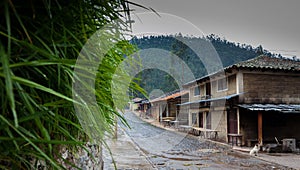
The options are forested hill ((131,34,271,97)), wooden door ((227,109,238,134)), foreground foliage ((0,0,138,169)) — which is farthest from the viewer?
forested hill ((131,34,271,97))

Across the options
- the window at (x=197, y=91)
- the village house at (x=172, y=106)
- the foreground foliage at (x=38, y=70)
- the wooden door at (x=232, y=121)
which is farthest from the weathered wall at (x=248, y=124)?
the foreground foliage at (x=38, y=70)

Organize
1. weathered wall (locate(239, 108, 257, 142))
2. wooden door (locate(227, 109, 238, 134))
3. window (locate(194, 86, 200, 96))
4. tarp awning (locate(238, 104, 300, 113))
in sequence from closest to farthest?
tarp awning (locate(238, 104, 300, 113))
weathered wall (locate(239, 108, 257, 142))
wooden door (locate(227, 109, 238, 134))
window (locate(194, 86, 200, 96))

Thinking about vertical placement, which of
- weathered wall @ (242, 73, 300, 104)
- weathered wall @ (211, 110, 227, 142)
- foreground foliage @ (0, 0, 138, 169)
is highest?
weathered wall @ (242, 73, 300, 104)

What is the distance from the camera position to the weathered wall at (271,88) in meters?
14.7

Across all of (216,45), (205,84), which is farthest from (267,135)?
(216,45)

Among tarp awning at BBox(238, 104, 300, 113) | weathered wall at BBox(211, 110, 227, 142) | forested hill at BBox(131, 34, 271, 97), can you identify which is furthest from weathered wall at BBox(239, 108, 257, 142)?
forested hill at BBox(131, 34, 271, 97)

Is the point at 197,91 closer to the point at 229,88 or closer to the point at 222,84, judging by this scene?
the point at 222,84

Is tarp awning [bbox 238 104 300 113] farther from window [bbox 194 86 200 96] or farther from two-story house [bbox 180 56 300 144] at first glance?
Result: window [bbox 194 86 200 96]

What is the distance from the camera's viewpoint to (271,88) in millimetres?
15000

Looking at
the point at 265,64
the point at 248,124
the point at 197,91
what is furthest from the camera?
the point at 197,91

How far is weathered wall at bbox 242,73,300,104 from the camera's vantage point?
1473 cm

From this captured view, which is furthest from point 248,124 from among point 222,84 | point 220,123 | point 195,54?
point 195,54

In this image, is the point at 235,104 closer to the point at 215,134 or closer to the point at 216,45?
the point at 215,134

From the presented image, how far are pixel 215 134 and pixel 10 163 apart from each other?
56.0 ft
